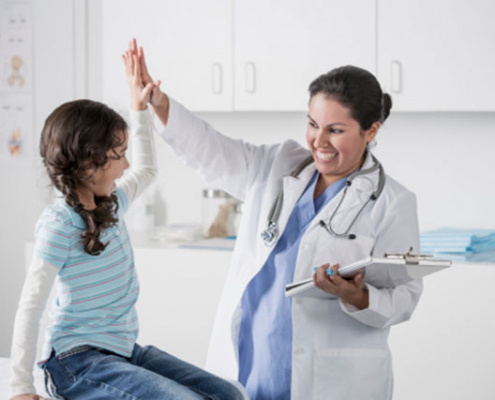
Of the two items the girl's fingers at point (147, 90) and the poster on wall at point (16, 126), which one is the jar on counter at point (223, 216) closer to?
the poster on wall at point (16, 126)

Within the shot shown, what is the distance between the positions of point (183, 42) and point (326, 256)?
1598mm

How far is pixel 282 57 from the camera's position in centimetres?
300

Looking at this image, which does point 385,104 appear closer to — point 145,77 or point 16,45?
point 145,77

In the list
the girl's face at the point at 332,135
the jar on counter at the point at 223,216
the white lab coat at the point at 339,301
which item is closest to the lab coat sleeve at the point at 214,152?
the white lab coat at the point at 339,301

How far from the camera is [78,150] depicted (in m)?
1.53

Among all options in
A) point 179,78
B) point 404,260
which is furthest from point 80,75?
point 404,260

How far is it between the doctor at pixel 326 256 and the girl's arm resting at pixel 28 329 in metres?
0.56

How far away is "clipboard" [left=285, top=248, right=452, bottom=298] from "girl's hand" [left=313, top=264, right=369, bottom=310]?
13mm

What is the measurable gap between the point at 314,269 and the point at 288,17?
4.88ft

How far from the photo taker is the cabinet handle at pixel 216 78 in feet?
10.1

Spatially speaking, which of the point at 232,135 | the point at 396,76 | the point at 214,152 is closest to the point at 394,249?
the point at 214,152

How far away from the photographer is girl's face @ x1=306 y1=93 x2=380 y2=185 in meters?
1.80

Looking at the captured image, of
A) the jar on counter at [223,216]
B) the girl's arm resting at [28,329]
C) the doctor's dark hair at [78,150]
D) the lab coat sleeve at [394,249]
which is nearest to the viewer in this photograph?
the girl's arm resting at [28,329]

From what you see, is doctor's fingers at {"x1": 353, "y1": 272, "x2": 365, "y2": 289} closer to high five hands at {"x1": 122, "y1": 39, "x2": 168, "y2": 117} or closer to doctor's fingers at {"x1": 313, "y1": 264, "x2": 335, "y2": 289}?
doctor's fingers at {"x1": 313, "y1": 264, "x2": 335, "y2": 289}
